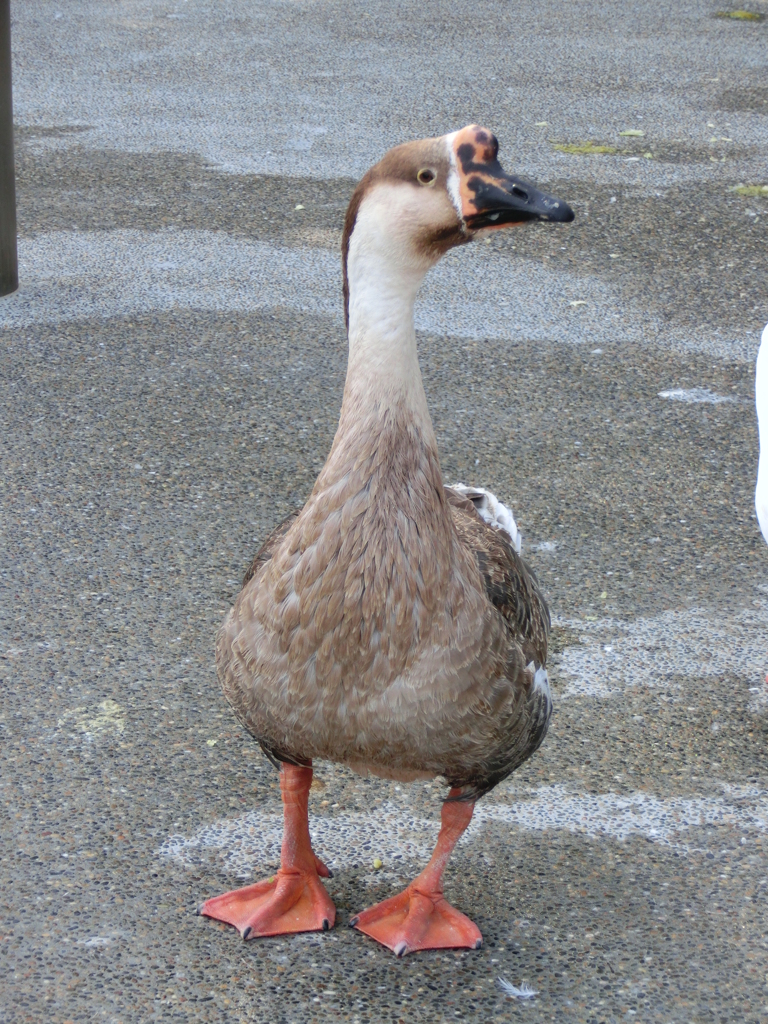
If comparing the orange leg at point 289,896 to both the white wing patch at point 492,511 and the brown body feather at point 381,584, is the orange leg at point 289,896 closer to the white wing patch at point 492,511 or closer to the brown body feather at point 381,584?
the brown body feather at point 381,584

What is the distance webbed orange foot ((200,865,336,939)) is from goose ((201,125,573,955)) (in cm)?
43

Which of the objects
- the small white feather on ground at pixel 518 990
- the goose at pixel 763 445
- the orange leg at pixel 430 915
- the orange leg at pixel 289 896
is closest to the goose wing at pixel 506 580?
the orange leg at pixel 430 915

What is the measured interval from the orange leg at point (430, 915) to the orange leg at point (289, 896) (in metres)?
0.11

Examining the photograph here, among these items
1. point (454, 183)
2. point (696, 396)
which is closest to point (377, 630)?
point (454, 183)

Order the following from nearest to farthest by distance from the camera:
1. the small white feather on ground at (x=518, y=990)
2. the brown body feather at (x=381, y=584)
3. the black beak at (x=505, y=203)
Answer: the black beak at (x=505, y=203), the brown body feather at (x=381, y=584), the small white feather on ground at (x=518, y=990)

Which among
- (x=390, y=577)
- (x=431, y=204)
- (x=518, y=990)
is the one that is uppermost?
(x=431, y=204)

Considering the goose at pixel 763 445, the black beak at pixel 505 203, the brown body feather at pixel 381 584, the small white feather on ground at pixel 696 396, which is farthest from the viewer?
the small white feather on ground at pixel 696 396

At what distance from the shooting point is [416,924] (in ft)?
9.84

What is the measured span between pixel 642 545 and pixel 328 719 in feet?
7.92

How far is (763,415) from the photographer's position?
3.96m

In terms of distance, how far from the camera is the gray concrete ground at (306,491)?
3029 millimetres

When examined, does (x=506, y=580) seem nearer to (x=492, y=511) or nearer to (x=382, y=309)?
(x=492, y=511)

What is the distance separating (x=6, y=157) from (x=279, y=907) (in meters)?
4.86

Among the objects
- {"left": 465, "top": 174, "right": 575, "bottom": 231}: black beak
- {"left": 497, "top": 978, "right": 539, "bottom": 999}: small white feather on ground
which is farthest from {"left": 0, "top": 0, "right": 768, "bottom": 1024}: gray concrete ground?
{"left": 465, "top": 174, "right": 575, "bottom": 231}: black beak
